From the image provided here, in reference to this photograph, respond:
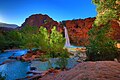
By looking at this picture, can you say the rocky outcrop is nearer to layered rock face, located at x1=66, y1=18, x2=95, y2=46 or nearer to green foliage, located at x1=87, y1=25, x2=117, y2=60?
layered rock face, located at x1=66, y1=18, x2=95, y2=46

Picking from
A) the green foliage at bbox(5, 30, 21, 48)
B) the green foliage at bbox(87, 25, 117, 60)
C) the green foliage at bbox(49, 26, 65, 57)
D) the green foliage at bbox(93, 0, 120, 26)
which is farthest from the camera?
the green foliage at bbox(5, 30, 21, 48)

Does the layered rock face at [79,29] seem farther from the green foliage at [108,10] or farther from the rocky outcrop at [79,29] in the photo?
the green foliage at [108,10]

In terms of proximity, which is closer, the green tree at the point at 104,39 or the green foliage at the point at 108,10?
the green tree at the point at 104,39

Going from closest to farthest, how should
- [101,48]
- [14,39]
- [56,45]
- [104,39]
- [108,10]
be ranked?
[101,48] < [108,10] < [104,39] < [56,45] < [14,39]

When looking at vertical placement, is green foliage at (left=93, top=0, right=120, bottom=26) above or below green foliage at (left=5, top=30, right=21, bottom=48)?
above

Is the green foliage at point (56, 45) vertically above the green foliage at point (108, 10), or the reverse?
the green foliage at point (108, 10)

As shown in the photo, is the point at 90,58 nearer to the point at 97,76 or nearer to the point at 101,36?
the point at 101,36

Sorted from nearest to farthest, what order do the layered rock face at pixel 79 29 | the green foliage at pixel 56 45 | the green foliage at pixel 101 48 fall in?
the green foliage at pixel 101 48
the green foliage at pixel 56 45
the layered rock face at pixel 79 29

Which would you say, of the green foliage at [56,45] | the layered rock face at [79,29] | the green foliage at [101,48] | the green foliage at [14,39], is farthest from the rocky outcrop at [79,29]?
the green foliage at [101,48]

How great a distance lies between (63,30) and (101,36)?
3117 centimetres

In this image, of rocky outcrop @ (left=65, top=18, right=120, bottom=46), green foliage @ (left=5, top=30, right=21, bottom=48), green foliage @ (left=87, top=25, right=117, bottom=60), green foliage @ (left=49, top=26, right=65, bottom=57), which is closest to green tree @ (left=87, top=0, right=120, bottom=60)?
green foliage @ (left=87, top=25, right=117, bottom=60)

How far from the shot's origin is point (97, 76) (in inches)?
175

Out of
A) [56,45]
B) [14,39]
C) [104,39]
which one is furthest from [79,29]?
[104,39]

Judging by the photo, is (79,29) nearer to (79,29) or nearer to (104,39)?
(79,29)
